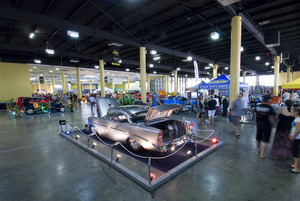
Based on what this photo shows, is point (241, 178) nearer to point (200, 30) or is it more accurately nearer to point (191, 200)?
point (191, 200)

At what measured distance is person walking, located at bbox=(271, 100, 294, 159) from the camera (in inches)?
150

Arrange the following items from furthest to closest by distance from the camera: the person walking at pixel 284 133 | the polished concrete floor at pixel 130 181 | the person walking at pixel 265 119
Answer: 1. the person walking at pixel 265 119
2. the person walking at pixel 284 133
3. the polished concrete floor at pixel 130 181

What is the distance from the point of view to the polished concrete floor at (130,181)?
2.80 metres

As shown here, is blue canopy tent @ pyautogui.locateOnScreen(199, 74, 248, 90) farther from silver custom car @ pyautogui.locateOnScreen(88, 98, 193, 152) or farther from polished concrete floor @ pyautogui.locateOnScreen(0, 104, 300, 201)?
silver custom car @ pyautogui.locateOnScreen(88, 98, 193, 152)

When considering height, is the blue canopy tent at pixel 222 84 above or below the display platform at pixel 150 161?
above

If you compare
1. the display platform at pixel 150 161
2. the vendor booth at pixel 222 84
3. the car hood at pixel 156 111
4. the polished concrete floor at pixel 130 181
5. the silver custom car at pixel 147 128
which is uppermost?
the vendor booth at pixel 222 84

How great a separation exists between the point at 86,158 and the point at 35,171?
1.17m

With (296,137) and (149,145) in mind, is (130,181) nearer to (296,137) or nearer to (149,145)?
(149,145)

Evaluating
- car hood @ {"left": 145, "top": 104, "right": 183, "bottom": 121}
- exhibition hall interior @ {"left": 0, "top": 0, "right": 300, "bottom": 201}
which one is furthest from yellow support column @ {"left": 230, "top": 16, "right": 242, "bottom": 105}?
car hood @ {"left": 145, "top": 104, "right": 183, "bottom": 121}

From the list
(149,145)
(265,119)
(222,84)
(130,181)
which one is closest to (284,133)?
(265,119)

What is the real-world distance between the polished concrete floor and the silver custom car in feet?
2.92

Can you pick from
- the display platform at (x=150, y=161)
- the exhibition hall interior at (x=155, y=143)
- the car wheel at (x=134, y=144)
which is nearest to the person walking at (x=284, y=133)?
the exhibition hall interior at (x=155, y=143)

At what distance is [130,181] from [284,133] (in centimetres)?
402

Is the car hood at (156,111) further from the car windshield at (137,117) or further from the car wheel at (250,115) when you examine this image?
the car wheel at (250,115)
